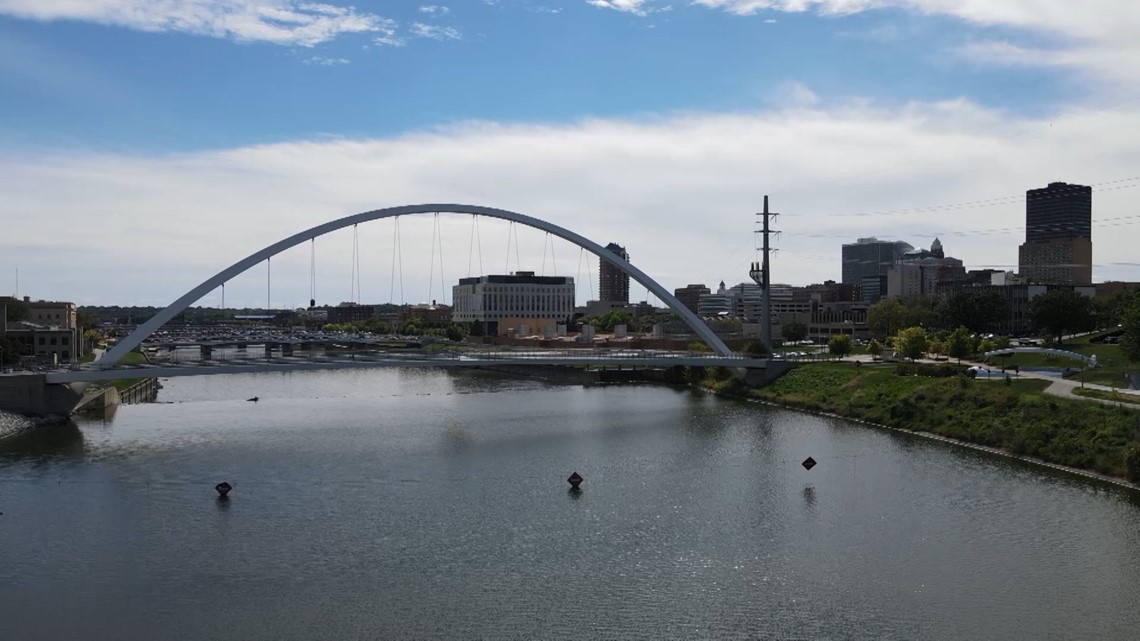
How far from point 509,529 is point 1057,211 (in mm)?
164441

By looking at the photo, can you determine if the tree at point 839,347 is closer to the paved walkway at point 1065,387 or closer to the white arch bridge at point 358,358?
the white arch bridge at point 358,358

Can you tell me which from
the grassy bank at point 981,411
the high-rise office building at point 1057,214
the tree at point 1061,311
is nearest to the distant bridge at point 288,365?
the grassy bank at point 981,411

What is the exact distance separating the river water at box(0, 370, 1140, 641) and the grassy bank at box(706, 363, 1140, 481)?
1229 mm

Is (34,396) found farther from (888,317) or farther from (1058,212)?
(1058,212)

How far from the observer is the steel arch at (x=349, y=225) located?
109 ft

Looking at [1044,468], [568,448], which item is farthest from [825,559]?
[568,448]

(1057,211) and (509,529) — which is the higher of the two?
(1057,211)

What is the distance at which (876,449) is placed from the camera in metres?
28.4

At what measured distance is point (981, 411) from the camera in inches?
1172

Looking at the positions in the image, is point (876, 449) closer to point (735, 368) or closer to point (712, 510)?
point (712, 510)

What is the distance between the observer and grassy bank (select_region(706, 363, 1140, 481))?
2405 centimetres

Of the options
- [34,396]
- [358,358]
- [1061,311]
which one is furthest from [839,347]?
[34,396]

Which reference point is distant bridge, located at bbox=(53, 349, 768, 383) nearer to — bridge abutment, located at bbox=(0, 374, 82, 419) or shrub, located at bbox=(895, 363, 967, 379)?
bridge abutment, located at bbox=(0, 374, 82, 419)

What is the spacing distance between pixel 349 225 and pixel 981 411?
2501cm
